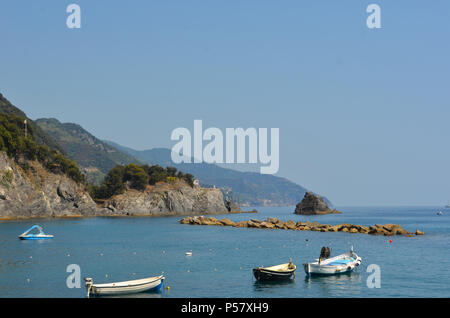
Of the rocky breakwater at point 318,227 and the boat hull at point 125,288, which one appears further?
the rocky breakwater at point 318,227

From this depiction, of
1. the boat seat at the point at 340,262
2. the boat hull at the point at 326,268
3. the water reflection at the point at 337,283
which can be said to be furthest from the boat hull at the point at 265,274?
the boat seat at the point at 340,262

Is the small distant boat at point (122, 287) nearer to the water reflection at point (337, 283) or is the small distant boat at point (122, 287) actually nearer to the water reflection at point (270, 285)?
the water reflection at point (270, 285)

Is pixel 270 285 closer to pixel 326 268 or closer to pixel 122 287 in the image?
pixel 326 268

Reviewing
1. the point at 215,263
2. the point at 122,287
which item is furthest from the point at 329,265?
the point at 122,287

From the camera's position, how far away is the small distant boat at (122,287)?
4372cm

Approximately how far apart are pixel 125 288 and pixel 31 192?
14683 centimetres

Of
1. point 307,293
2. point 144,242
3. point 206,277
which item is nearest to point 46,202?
point 144,242

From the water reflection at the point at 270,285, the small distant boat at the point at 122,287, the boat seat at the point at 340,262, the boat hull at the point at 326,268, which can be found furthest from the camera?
the boat seat at the point at 340,262

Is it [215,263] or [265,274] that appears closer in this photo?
[265,274]

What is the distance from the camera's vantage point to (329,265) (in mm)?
57531

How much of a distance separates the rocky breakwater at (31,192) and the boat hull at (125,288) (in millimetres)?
134669
